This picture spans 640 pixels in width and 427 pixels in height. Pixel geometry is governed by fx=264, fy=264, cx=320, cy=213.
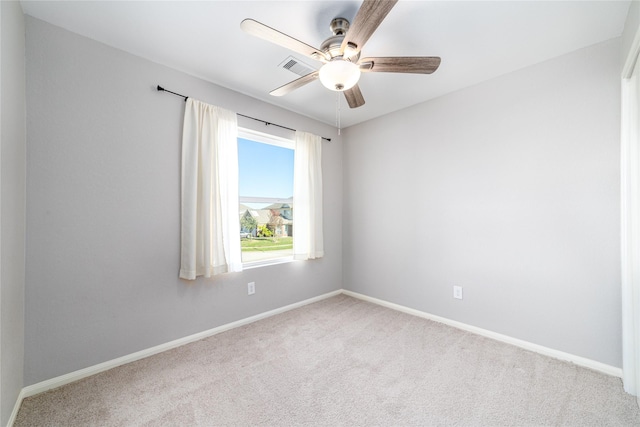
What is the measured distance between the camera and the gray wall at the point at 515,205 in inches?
78.5

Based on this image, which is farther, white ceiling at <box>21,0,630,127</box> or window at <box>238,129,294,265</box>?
window at <box>238,129,294,265</box>

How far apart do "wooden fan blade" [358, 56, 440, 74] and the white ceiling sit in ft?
1.00

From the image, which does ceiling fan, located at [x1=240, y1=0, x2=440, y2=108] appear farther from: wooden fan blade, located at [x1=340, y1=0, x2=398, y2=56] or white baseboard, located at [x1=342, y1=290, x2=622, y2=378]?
white baseboard, located at [x1=342, y1=290, x2=622, y2=378]

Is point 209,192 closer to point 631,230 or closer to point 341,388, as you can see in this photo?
point 341,388

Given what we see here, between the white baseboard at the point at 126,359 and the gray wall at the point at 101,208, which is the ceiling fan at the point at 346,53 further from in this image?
the white baseboard at the point at 126,359

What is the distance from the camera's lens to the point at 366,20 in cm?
134

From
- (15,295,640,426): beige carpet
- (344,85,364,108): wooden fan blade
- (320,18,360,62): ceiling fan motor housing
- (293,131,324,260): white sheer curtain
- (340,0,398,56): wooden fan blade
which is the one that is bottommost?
(15,295,640,426): beige carpet

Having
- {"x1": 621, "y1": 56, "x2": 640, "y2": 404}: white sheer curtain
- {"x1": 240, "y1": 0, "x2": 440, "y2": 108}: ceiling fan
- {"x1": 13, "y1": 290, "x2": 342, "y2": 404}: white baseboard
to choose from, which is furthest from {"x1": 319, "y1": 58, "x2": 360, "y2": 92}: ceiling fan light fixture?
{"x1": 13, "y1": 290, "x2": 342, "y2": 404}: white baseboard

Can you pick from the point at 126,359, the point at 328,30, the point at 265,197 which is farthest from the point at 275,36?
the point at 126,359

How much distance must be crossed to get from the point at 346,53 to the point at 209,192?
1.67 m

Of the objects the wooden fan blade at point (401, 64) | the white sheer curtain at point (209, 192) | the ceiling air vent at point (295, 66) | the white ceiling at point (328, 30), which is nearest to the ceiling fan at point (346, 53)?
the wooden fan blade at point (401, 64)

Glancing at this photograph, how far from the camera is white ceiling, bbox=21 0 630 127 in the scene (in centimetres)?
166

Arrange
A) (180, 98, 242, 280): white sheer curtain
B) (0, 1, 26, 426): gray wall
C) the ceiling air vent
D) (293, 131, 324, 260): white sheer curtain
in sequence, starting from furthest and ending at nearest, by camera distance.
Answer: (293, 131, 324, 260): white sheer curtain, (180, 98, 242, 280): white sheer curtain, the ceiling air vent, (0, 1, 26, 426): gray wall

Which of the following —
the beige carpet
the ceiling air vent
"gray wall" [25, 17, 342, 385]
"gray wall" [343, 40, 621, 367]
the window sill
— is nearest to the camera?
the beige carpet
